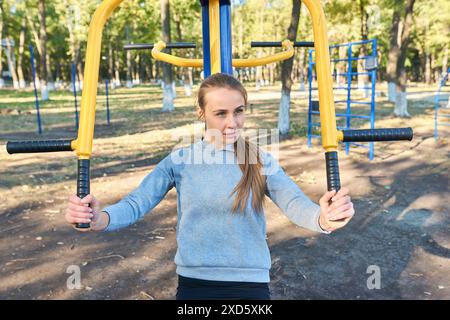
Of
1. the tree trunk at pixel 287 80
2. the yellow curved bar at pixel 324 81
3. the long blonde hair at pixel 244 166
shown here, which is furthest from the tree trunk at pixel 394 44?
the long blonde hair at pixel 244 166

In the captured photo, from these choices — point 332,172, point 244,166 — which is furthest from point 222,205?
point 332,172

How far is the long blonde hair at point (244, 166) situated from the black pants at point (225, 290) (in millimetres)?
275

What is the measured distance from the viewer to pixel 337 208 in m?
1.24

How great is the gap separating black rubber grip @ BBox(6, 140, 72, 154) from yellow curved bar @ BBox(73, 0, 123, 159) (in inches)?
1.7

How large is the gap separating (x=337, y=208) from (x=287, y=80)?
889 cm

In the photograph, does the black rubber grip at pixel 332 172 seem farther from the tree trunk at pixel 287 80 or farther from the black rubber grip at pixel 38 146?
the tree trunk at pixel 287 80

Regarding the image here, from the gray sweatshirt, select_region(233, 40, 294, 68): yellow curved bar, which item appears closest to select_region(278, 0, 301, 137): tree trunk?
select_region(233, 40, 294, 68): yellow curved bar

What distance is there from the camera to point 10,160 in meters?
7.63

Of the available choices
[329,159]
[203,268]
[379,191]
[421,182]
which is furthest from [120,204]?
[421,182]

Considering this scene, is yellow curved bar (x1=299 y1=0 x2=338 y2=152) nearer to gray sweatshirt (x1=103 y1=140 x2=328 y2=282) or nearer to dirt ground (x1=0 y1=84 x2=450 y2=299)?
gray sweatshirt (x1=103 y1=140 x2=328 y2=282)

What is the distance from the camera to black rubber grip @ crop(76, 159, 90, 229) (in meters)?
1.32

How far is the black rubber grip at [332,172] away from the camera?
1.35m

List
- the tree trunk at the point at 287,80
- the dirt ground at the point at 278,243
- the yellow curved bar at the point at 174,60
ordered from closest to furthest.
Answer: the yellow curved bar at the point at 174,60 → the dirt ground at the point at 278,243 → the tree trunk at the point at 287,80
